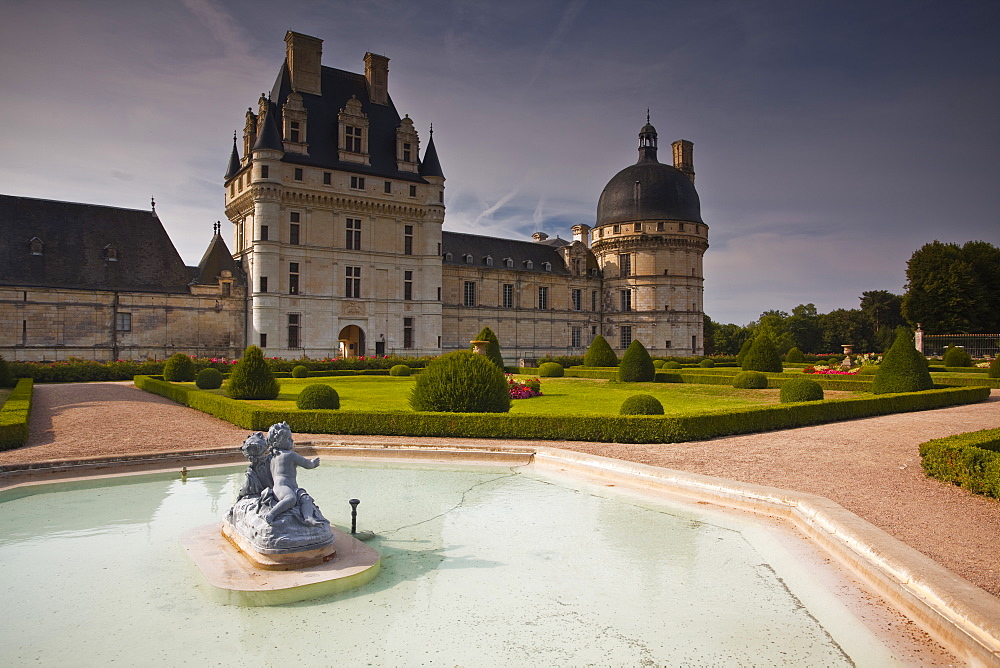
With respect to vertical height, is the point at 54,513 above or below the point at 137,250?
below

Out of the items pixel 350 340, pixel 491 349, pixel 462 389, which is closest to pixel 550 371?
pixel 491 349

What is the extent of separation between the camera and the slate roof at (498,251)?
44.3m

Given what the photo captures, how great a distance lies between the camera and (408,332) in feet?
128

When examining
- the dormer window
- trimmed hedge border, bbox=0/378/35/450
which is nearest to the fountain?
trimmed hedge border, bbox=0/378/35/450

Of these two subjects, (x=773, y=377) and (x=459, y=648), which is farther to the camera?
(x=773, y=377)

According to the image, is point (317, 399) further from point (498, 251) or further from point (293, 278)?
point (498, 251)

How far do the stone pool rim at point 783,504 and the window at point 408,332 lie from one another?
26.4 metres

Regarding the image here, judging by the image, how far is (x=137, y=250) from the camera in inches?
1281

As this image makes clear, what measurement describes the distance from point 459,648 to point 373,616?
894 millimetres

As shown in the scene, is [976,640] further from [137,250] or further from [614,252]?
[614,252]

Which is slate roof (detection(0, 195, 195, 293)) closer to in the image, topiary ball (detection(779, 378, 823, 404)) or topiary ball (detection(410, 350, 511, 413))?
topiary ball (detection(410, 350, 511, 413))

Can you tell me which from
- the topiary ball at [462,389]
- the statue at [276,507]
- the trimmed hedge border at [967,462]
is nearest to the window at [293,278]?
the topiary ball at [462,389]

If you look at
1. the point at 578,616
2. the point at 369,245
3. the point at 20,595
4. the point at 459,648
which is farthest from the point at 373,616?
the point at 369,245

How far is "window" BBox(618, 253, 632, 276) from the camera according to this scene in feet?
160
